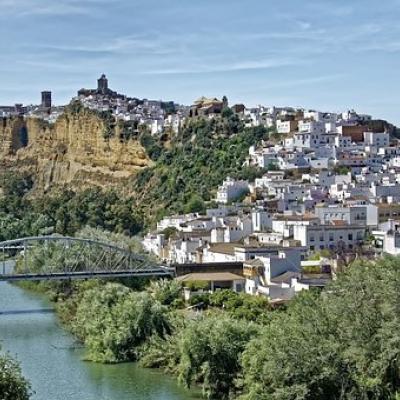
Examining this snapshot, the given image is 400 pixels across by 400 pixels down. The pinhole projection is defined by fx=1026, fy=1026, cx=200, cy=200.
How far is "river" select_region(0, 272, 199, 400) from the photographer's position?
2106cm

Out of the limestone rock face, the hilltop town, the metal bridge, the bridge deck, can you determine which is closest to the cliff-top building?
the limestone rock face


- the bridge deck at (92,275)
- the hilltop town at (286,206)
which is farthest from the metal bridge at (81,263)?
the hilltop town at (286,206)

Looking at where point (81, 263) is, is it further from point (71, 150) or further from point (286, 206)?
point (71, 150)

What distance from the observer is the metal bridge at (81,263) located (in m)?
33.0

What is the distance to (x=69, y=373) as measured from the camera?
23094 millimetres

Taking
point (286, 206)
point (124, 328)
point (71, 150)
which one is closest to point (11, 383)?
point (124, 328)

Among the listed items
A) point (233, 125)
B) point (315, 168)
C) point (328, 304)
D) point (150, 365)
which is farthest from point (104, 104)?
point (328, 304)

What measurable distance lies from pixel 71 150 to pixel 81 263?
41.3 m

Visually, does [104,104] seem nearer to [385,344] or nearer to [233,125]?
[233,125]

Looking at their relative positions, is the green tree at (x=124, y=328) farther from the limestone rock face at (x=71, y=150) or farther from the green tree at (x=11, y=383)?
the limestone rock face at (x=71, y=150)

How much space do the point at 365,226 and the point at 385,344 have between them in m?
21.5

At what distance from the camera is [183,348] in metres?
20.4

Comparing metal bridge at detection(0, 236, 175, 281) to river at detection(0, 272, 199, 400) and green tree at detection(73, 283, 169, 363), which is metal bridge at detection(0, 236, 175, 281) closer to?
river at detection(0, 272, 199, 400)

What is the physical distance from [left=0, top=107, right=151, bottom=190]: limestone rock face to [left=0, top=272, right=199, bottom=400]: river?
3800 cm
